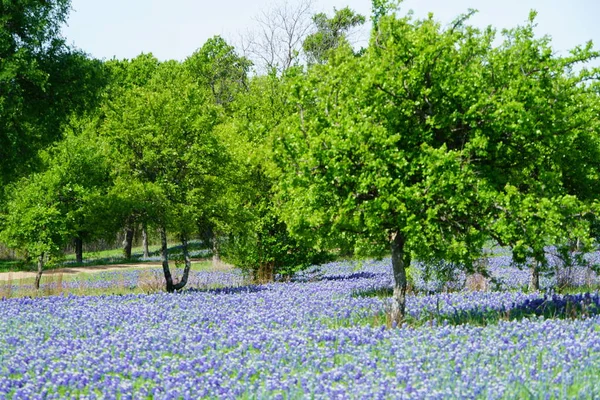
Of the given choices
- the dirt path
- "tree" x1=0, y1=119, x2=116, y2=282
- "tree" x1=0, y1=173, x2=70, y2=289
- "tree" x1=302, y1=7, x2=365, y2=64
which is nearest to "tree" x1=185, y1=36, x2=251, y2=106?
"tree" x1=302, y1=7, x2=365, y2=64

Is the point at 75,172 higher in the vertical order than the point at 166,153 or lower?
higher

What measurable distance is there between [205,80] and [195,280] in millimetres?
31479

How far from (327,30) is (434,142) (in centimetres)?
4147

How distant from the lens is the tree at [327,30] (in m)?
47.2

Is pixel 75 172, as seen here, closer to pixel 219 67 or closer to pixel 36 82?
pixel 36 82

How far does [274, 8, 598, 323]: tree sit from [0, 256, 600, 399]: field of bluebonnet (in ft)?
4.52

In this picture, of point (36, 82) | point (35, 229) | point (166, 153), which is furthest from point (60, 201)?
point (166, 153)

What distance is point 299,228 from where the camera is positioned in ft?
32.6

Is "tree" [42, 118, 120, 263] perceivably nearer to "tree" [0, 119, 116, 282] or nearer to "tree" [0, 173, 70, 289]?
"tree" [0, 119, 116, 282]

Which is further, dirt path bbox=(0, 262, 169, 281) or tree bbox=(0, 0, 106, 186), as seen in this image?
dirt path bbox=(0, 262, 169, 281)

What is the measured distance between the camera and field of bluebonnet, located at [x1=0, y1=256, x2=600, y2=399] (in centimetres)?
596

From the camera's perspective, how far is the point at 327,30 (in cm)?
4912

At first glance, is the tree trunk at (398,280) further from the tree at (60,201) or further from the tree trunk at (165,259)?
the tree at (60,201)

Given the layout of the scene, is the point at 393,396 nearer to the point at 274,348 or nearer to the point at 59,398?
the point at 274,348
